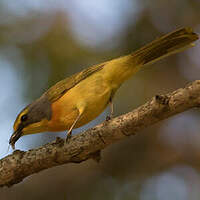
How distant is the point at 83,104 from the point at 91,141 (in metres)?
0.91

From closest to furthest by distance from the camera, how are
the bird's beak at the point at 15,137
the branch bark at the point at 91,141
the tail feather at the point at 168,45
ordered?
the branch bark at the point at 91,141 → the tail feather at the point at 168,45 → the bird's beak at the point at 15,137

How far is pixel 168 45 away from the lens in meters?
5.33

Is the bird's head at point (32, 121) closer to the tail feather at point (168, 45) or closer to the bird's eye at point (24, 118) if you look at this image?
the bird's eye at point (24, 118)

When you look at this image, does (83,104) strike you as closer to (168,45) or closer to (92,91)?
(92,91)

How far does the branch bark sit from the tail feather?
1454 mm

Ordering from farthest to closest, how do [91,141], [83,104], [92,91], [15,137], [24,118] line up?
1. [24,118]
2. [15,137]
3. [92,91]
4. [83,104]
5. [91,141]

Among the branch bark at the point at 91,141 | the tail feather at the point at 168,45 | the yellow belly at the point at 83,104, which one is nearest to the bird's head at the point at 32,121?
the yellow belly at the point at 83,104

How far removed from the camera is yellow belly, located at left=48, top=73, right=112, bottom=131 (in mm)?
5277

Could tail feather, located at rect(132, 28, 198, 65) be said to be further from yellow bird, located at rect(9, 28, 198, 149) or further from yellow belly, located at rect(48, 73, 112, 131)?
yellow belly, located at rect(48, 73, 112, 131)

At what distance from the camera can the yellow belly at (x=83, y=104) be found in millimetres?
5277

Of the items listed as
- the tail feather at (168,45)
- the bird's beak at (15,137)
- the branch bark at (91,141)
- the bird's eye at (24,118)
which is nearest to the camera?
the branch bark at (91,141)

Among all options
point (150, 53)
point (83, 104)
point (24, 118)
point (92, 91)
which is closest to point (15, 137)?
point (24, 118)

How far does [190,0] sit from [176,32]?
3453 mm

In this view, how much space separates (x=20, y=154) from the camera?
4.70m
